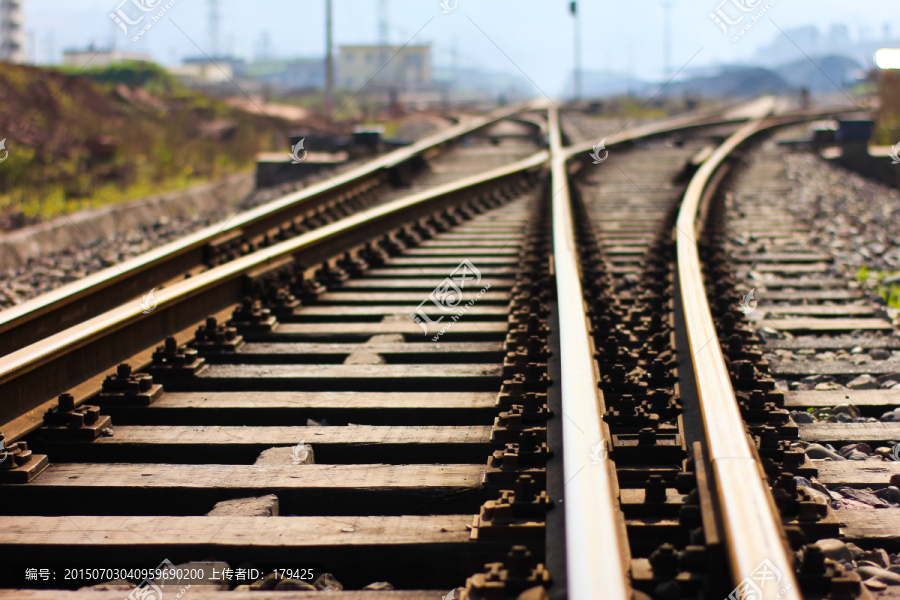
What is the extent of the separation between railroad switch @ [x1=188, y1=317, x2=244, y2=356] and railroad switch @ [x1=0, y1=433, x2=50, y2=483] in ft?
3.59

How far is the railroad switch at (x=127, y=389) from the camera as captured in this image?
9.73ft

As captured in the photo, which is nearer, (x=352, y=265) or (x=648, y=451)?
(x=648, y=451)

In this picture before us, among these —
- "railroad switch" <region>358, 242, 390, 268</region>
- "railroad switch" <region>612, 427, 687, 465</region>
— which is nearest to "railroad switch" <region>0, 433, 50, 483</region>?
"railroad switch" <region>612, 427, 687, 465</region>

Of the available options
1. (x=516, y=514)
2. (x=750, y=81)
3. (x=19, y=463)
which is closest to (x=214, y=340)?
(x=19, y=463)

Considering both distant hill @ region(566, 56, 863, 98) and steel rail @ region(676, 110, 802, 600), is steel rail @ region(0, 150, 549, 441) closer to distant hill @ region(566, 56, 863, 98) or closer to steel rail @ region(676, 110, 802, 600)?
steel rail @ region(676, 110, 802, 600)

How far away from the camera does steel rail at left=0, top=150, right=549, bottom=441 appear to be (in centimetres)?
273

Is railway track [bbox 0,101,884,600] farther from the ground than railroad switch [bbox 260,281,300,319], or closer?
closer

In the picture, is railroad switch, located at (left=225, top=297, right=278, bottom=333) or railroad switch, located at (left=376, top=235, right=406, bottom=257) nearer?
railroad switch, located at (left=225, top=297, right=278, bottom=333)

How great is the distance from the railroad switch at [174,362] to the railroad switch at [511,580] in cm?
190

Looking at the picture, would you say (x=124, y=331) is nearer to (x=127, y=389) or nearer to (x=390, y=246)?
(x=127, y=389)

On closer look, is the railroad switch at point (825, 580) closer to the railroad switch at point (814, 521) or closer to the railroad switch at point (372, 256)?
the railroad switch at point (814, 521)

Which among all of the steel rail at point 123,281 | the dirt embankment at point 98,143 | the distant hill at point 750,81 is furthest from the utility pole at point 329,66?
the distant hill at point 750,81

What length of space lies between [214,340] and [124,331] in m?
0.42

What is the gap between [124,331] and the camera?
3330 mm
